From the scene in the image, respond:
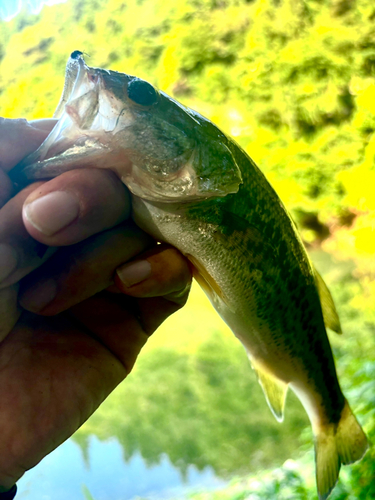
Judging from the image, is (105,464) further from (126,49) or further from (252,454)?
(126,49)

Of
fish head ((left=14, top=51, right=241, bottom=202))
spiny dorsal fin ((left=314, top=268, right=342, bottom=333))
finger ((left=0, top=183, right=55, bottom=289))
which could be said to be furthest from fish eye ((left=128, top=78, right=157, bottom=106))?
spiny dorsal fin ((left=314, top=268, right=342, bottom=333))

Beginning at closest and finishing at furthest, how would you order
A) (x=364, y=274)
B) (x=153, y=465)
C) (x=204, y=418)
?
(x=153, y=465), (x=204, y=418), (x=364, y=274)

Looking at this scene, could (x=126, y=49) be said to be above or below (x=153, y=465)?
above

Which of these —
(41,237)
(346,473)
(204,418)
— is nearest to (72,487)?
(204,418)

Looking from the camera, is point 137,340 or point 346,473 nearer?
point 137,340

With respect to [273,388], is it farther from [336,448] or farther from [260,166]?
[260,166]

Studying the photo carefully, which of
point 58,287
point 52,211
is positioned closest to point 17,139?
point 52,211

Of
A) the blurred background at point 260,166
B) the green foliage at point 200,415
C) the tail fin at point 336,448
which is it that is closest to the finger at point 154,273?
the blurred background at point 260,166
